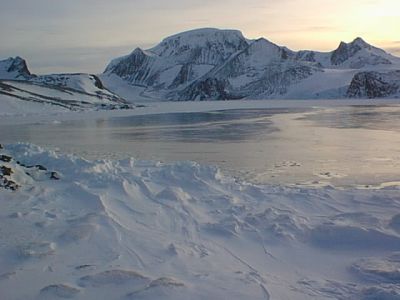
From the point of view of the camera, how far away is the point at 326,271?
6.11 m

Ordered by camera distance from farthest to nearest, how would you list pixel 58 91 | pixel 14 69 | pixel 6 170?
pixel 14 69, pixel 58 91, pixel 6 170

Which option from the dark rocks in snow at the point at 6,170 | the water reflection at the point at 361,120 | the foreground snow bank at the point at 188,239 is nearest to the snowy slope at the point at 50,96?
the water reflection at the point at 361,120

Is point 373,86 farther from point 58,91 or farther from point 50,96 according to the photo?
point 50,96

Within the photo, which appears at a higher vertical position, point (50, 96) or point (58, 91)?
point (58, 91)

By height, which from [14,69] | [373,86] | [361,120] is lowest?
[361,120]

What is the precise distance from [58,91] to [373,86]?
11307cm

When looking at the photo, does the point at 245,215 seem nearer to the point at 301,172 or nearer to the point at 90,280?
the point at 90,280

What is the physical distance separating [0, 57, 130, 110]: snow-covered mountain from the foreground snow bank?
193ft

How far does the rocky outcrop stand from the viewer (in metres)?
166

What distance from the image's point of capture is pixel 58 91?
3612 inches

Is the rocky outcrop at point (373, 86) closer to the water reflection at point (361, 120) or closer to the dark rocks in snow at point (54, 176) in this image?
the water reflection at point (361, 120)

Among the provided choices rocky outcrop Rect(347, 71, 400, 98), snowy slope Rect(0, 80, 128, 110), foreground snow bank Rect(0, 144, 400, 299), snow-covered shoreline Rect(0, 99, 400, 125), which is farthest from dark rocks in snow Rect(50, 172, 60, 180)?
rocky outcrop Rect(347, 71, 400, 98)

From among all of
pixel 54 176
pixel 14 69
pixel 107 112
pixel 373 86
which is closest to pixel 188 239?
pixel 54 176

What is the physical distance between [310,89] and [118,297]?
620 ft
